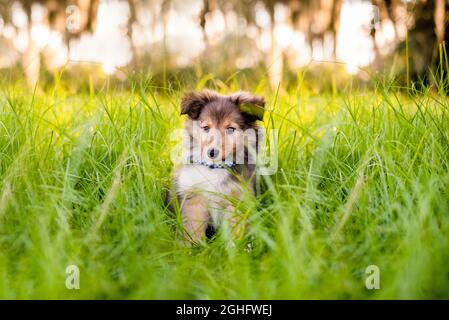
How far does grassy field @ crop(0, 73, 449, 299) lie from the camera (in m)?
2.68

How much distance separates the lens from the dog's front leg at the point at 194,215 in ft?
11.4

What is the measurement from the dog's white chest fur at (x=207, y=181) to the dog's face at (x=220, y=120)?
103 millimetres

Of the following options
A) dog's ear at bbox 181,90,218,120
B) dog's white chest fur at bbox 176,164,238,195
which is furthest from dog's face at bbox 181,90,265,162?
dog's white chest fur at bbox 176,164,238,195

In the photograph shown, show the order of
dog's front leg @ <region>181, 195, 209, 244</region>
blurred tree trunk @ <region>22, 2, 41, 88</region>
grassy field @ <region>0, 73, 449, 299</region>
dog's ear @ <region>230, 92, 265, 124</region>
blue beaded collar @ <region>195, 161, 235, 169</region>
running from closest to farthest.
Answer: grassy field @ <region>0, 73, 449, 299</region>
dog's front leg @ <region>181, 195, 209, 244</region>
blue beaded collar @ <region>195, 161, 235, 169</region>
dog's ear @ <region>230, 92, 265, 124</region>
blurred tree trunk @ <region>22, 2, 41, 88</region>

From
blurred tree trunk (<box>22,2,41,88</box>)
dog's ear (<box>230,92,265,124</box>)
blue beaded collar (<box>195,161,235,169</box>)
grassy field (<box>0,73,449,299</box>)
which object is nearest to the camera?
grassy field (<box>0,73,449,299</box>)

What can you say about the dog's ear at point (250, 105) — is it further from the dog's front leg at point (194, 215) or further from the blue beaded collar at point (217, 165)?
the dog's front leg at point (194, 215)

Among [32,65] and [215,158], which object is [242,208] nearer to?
[215,158]

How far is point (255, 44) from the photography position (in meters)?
10.4

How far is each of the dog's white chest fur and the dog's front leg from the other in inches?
3.4

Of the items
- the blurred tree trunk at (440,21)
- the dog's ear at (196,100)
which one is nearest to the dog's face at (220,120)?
the dog's ear at (196,100)

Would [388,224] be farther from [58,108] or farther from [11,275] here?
[58,108]

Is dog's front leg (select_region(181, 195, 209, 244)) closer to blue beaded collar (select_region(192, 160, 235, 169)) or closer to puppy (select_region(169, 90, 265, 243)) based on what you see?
puppy (select_region(169, 90, 265, 243))

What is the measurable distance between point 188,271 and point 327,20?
24.4ft
